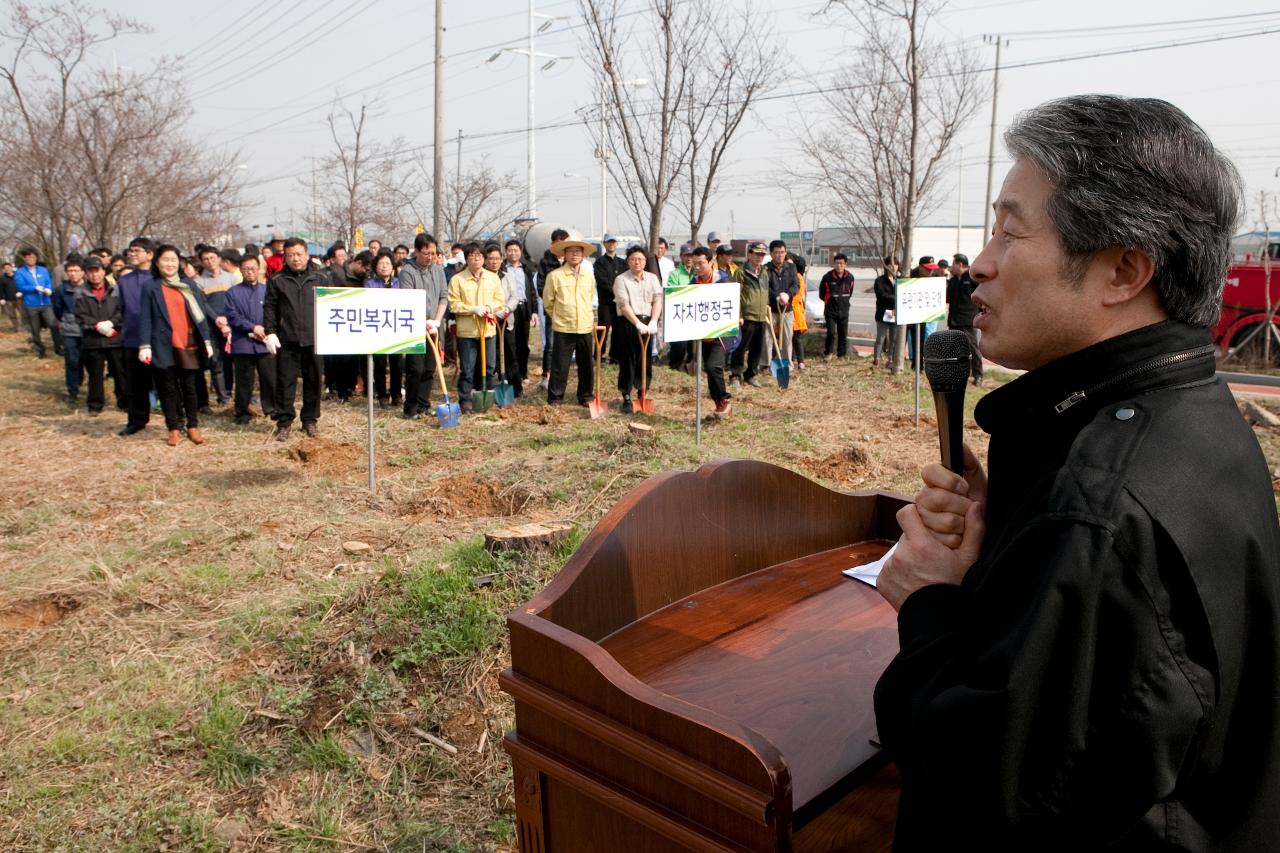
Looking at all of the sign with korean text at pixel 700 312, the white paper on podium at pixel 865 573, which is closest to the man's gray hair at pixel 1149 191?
the white paper on podium at pixel 865 573

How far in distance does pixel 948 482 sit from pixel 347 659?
3.01 meters

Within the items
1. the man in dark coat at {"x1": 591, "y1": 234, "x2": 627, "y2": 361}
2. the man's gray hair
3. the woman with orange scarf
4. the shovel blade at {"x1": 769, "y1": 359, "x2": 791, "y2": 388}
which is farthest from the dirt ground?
the man in dark coat at {"x1": 591, "y1": 234, "x2": 627, "y2": 361}

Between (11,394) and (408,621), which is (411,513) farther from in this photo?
(11,394)

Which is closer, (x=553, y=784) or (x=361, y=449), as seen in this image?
(x=553, y=784)

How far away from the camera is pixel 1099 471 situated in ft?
3.19

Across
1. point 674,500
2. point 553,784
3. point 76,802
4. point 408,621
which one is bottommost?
point 76,802

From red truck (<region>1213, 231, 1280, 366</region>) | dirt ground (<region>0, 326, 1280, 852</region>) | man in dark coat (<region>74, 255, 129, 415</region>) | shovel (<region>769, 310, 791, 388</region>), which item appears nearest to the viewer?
dirt ground (<region>0, 326, 1280, 852</region>)

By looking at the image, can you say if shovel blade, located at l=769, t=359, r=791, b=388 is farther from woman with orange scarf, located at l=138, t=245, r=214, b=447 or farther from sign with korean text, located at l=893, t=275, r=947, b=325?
woman with orange scarf, located at l=138, t=245, r=214, b=447

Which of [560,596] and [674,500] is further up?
[674,500]

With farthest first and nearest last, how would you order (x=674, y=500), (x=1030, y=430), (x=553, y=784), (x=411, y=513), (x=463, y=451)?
(x=463, y=451) → (x=411, y=513) → (x=674, y=500) → (x=553, y=784) → (x=1030, y=430)

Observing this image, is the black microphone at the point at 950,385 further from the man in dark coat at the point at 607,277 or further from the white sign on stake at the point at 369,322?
the man in dark coat at the point at 607,277

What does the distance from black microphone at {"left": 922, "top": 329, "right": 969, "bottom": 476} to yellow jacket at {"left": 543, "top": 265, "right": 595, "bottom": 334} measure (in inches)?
343

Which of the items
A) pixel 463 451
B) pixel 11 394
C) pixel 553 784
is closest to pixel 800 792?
pixel 553 784

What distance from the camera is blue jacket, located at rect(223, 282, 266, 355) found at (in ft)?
30.2
